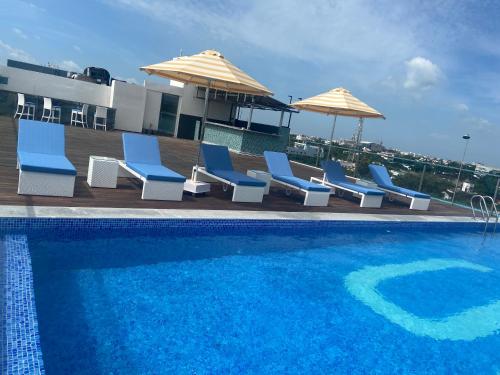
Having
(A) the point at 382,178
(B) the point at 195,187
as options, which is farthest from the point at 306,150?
(B) the point at 195,187

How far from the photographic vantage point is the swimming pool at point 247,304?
2979mm

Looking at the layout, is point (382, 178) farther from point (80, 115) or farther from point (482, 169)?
point (80, 115)

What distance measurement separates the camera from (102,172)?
6.16 m

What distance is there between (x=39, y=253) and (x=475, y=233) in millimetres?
9138

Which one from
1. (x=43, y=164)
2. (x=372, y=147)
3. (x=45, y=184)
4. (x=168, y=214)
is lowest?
(x=168, y=214)

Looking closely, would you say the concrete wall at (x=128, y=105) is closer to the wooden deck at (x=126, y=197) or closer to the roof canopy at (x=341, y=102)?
the wooden deck at (x=126, y=197)

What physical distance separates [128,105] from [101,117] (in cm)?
226

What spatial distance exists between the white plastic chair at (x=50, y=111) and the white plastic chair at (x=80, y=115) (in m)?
0.63

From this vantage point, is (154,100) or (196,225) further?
(154,100)

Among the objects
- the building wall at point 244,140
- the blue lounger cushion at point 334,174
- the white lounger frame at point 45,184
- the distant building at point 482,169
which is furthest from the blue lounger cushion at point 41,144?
the building wall at point 244,140

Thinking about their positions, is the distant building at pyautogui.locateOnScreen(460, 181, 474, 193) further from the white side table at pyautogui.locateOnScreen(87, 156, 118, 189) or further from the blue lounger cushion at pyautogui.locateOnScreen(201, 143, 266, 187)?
the white side table at pyautogui.locateOnScreen(87, 156, 118, 189)

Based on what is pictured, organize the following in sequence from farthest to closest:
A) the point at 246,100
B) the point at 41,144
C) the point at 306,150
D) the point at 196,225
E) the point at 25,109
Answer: the point at 246,100 → the point at 306,150 → the point at 25,109 → the point at 41,144 → the point at 196,225

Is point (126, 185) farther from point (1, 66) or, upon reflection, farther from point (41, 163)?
point (1, 66)

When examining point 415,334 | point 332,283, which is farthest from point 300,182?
point 415,334
